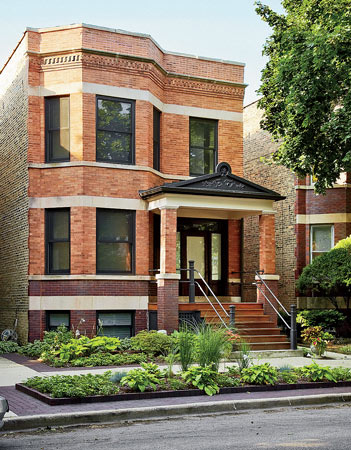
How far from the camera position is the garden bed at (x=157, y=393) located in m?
10.2

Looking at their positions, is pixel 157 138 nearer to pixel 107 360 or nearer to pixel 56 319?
pixel 56 319

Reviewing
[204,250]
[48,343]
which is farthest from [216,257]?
[48,343]

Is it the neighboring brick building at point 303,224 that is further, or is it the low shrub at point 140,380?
the neighboring brick building at point 303,224

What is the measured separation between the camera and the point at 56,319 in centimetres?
1997

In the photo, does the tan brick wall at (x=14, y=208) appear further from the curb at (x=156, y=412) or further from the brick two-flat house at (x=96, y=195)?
the curb at (x=156, y=412)

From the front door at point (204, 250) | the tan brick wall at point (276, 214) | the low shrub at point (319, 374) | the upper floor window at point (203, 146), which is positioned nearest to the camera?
the low shrub at point (319, 374)

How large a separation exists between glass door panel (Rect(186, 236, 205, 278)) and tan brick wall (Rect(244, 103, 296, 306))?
219 cm

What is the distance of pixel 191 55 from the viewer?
22.6m

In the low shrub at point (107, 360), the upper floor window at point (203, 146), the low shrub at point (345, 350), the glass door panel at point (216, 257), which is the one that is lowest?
the low shrub at point (345, 350)

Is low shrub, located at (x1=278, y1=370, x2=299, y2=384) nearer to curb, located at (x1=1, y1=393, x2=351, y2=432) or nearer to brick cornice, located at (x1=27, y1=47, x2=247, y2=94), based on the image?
curb, located at (x1=1, y1=393, x2=351, y2=432)

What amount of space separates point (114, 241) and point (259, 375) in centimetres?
937

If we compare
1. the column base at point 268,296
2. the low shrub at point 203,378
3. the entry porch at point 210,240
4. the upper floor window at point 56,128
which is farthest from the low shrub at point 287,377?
the upper floor window at point 56,128

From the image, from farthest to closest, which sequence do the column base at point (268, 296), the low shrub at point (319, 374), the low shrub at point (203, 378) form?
the column base at point (268, 296)
the low shrub at point (319, 374)
the low shrub at point (203, 378)

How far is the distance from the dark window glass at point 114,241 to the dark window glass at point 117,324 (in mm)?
1357
